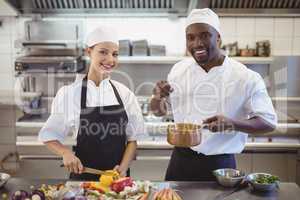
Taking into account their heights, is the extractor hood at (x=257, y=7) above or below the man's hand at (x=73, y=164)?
above

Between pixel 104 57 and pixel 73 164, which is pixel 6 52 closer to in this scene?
pixel 104 57

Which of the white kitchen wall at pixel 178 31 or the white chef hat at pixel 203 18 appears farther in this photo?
the white kitchen wall at pixel 178 31

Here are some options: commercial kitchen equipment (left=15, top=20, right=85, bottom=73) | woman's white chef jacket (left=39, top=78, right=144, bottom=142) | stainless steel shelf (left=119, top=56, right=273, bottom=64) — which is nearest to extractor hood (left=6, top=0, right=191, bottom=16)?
commercial kitchen equipment (left=15, top=20, right=85, bottom=73)

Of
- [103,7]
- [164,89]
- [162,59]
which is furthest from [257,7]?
[164,89]

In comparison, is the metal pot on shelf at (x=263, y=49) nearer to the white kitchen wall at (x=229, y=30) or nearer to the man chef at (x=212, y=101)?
the white kitchen wall at (x=229, y=30)

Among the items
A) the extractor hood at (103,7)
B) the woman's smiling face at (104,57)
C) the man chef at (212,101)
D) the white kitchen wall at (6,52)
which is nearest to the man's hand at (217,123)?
the man chef at (212,101)

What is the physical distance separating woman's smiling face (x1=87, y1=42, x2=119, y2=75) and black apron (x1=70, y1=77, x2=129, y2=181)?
16cm

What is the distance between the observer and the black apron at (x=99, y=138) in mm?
2031

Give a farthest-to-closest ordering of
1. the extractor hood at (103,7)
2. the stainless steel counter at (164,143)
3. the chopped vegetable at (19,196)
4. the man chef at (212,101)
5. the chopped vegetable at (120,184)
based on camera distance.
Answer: the extractor hood at (103,7)
the stainless steel counter at (164,143)
the man chef at (212,101)
the chopped vegetable at (120,184)
the chopped vegetable at (19,196)

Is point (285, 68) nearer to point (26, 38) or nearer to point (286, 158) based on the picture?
point (286, 158)

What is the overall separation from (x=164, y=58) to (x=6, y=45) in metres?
1.48

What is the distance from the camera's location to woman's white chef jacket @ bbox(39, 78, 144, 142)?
202 centimetres

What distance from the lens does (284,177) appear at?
3193 mm

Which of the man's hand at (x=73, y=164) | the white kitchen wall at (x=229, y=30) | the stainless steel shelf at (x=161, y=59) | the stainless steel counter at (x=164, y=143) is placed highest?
the white kitchen wall at (x=229, y=30)
